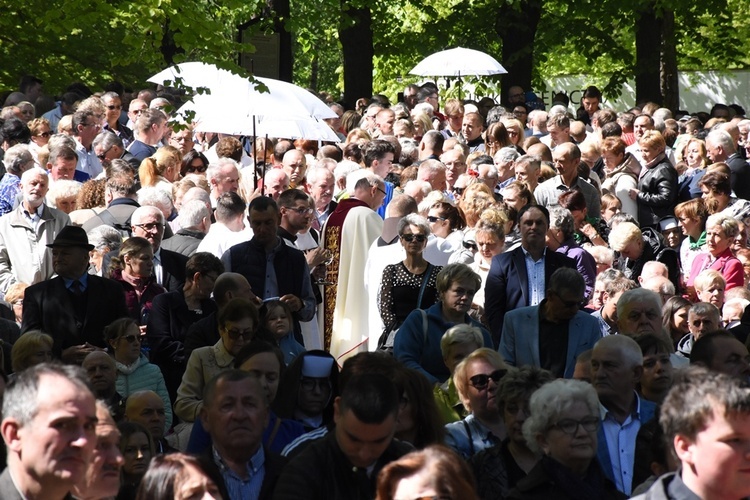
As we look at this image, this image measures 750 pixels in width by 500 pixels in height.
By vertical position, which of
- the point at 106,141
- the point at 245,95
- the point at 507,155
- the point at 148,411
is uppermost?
the point at 245,95

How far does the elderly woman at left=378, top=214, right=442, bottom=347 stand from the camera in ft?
33.5

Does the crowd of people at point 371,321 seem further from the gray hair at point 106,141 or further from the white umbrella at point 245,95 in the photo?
the white umbrella at point 245,95

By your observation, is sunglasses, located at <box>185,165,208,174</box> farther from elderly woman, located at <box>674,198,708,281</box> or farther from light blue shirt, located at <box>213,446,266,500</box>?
light blue shirt, located at <box>213,446,266,500</box>

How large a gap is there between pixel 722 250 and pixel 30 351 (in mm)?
6040

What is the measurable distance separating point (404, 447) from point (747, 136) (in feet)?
42.3

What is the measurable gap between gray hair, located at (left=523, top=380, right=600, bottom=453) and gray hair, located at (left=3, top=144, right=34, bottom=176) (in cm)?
736

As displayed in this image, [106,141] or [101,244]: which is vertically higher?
[106,141]

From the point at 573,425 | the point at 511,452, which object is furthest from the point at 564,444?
the point at 511,452

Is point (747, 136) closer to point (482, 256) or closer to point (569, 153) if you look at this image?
point (569, 153)

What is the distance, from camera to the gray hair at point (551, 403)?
6.39 metres

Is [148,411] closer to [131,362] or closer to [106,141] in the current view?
[131,362]

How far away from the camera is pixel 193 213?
11156 millimetres

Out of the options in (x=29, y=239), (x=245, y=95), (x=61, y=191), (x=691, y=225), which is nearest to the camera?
(x=29, y=239)

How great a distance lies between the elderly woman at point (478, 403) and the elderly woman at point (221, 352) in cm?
144
